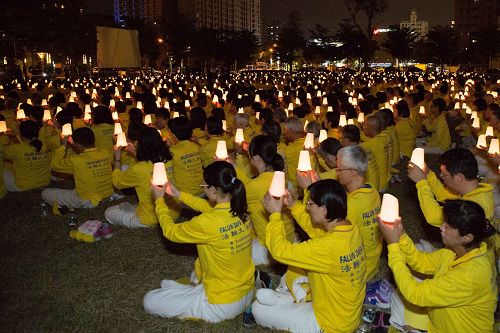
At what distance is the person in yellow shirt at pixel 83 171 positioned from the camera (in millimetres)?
7312

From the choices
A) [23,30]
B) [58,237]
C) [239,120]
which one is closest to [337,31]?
[23,30]

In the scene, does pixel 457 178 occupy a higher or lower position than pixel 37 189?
higher

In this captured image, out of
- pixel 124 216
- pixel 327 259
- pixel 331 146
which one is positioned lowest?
pixel 124 216

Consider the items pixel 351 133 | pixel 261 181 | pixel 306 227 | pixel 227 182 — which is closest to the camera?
pixel 227 182

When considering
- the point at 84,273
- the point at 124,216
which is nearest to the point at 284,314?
the point at 84,273

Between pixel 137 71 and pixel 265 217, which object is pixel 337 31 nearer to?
pixel 137 71

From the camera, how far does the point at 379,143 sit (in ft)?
26.4

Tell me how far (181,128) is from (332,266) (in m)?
4.36

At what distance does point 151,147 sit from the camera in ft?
20.6

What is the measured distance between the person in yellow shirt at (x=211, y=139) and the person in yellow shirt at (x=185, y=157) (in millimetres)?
460

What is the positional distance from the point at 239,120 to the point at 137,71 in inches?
1464

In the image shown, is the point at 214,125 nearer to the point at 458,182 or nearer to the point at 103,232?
the point at 103,232

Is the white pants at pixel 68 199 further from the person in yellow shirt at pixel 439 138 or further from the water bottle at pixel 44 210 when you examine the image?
the person in yellow shirt at pixel 439 138

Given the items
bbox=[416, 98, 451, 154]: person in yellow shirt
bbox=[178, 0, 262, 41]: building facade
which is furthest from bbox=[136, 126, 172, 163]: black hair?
bbox=[178, 0, 262, 41]: building facade
